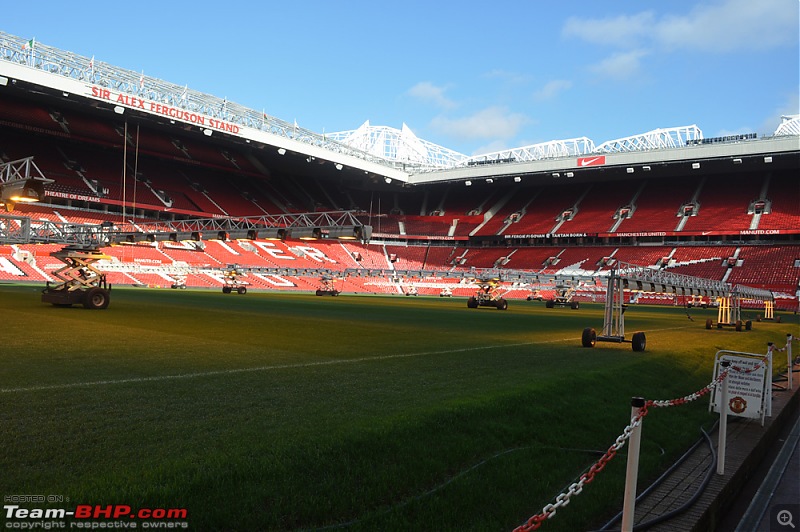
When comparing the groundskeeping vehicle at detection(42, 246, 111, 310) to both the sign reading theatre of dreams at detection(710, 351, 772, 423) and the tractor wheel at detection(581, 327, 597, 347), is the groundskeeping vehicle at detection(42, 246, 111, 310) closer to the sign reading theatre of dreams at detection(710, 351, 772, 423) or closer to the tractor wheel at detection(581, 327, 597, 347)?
the tractor wheel at detection(581, 327, 597, 347)

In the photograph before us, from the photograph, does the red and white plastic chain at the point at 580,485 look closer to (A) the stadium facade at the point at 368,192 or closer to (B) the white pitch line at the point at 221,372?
(B) the white pitch line at the point at 221,372

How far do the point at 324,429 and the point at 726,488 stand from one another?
4676 mm

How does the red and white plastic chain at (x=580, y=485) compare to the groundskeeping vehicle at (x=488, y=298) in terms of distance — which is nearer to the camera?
the red and white plastic chain at (x=580, y=485)

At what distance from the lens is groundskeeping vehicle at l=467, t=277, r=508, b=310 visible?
4119 cm

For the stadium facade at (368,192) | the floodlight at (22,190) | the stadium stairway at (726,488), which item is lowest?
the stadium stairway at (726,488)

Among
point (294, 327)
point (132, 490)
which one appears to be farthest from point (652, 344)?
point (132, 490)

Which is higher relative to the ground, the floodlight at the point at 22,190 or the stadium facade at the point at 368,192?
the stadium facade at the point at 368,192

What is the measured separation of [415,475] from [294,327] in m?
14.1

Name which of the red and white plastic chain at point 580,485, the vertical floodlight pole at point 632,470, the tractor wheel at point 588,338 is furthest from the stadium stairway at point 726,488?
the tractor wheel at point 588,338

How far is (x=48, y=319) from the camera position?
58.4ft

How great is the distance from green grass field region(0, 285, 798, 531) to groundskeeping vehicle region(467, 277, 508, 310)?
1082 inches

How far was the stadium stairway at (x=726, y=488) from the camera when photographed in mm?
5668

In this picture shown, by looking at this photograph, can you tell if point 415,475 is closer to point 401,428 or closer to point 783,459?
point 401,428

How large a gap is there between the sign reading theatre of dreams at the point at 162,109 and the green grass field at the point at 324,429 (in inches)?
1700
